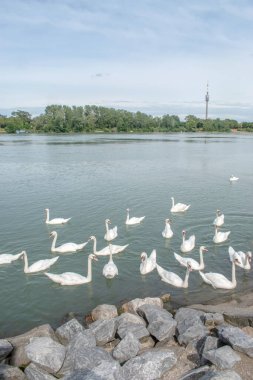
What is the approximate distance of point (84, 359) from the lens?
889 cm

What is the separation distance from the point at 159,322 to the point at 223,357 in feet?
7.48

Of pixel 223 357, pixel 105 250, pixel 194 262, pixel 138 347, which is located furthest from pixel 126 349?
pixel 105 250

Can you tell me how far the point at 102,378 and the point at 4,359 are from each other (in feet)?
8.90

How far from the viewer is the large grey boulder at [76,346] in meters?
9.04

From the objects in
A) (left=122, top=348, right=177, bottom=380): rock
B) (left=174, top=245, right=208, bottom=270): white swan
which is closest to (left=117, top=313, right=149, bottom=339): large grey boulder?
(left=122, top=348, right=177, bottom=380): rock

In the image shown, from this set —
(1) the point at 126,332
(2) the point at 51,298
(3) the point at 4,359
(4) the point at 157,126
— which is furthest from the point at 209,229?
(4) the point at 157,126

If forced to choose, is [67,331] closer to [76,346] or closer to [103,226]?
[76,346]

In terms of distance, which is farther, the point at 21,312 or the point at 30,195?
the point at 30,195

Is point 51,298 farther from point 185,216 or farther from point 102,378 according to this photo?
point 185,216

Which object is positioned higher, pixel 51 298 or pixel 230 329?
pixel 230 329

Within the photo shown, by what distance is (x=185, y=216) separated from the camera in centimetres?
2162

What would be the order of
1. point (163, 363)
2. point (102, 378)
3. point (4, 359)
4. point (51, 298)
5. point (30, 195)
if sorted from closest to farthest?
point (102, 378), point (163, 363), point (4, 359), point (51, 298), point (30, 195)

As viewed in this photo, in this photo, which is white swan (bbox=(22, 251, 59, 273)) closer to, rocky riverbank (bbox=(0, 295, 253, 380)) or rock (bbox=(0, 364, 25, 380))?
rocky riverbank (bbox=(0, 295, 253, 380))

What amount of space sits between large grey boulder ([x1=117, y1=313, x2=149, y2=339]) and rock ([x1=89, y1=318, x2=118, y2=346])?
6.8 inches
